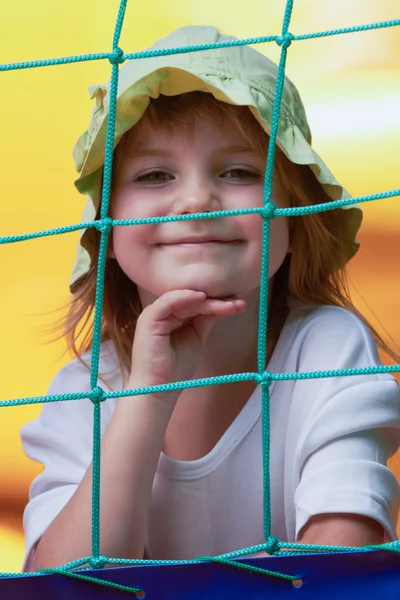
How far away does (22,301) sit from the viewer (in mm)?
1409

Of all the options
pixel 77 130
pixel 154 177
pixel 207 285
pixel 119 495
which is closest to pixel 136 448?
pixel 119 495

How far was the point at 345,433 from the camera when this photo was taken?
32.6 inches

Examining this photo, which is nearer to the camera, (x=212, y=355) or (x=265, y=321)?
(x=265, y=321)

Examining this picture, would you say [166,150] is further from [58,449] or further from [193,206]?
[58,449]

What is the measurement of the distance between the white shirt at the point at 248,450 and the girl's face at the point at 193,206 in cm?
9

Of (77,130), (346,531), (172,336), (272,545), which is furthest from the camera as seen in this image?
(77,130)

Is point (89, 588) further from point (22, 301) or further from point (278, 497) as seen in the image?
point (22, 301)

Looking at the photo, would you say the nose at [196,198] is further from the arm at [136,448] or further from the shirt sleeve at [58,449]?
the shirt sleeve at [58,449]

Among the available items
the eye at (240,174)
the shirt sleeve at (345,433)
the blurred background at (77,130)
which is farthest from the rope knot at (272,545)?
the blurred background at (77,130)

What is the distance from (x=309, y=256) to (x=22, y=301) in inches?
20.9

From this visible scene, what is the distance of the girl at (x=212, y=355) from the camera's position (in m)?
0.82

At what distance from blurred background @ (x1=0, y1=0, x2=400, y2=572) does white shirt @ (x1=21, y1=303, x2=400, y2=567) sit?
0.37 m

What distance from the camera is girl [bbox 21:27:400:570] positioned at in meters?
0.82

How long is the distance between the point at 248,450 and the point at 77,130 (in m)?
0.67
